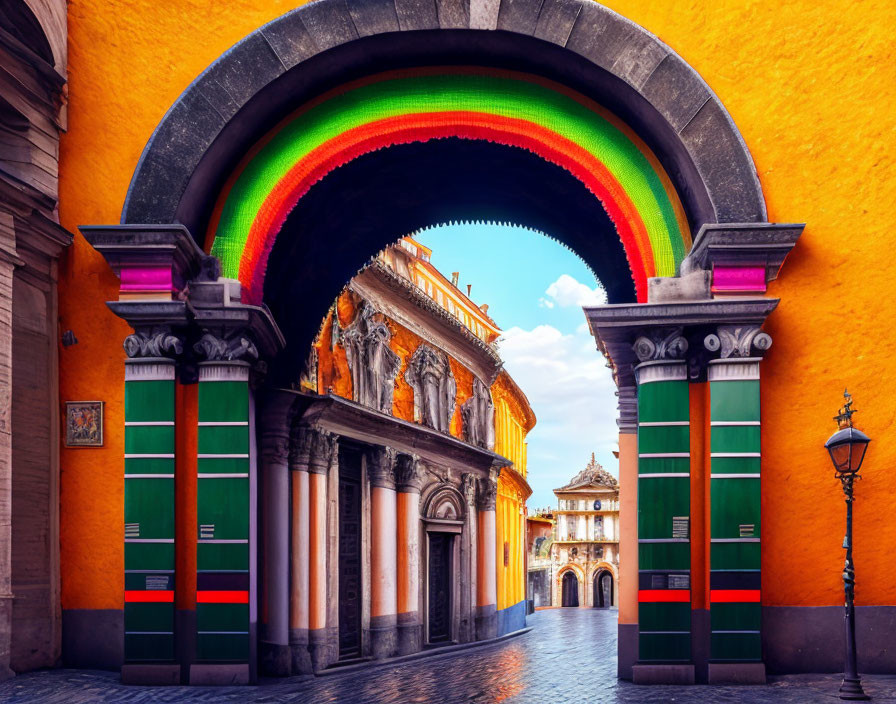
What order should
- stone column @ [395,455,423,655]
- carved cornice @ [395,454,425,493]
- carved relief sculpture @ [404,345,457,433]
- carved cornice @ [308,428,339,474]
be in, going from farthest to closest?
1. carved relief sculpture @ [404,345,457,433]
2. carved cornice @ [395,454,425,493]
3. stone column @ [395,455,423,655]
4. carved cornice @ [308,428,339,474]

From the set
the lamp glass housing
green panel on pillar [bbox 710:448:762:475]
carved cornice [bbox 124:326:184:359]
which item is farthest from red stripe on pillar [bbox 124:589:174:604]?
the lamp glass housing

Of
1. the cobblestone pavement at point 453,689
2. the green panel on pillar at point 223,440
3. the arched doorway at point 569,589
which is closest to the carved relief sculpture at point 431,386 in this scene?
the cobblestone pavement at point 453,689

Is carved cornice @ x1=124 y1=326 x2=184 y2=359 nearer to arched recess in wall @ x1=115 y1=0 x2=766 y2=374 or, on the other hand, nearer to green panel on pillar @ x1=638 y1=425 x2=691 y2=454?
arched recess in wall @ x1=115 y1=0 x2=766 y2=374

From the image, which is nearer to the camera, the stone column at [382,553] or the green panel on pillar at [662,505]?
the green panel on pillar at [662,505]

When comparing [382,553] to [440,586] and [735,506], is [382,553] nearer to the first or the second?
[440,586]

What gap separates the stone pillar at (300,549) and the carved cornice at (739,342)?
735 cm

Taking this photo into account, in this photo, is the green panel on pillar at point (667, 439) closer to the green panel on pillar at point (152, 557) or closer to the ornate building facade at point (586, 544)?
the green panel on pillar at point (152, 557)

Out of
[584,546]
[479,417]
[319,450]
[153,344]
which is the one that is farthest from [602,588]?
[153,344]

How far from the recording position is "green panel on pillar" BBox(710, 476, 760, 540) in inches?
391

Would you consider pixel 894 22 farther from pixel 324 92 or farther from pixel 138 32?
pixel 138 32

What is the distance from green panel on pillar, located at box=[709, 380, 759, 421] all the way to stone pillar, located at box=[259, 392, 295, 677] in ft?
18.5

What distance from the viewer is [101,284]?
11.0 meters

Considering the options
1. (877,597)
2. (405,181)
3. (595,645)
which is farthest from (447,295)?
(877,597)

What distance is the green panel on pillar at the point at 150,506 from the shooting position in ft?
34.0
